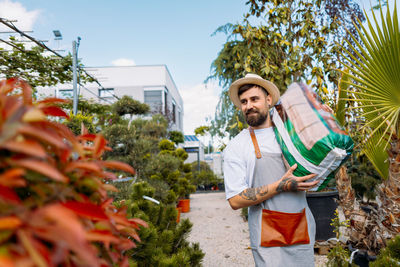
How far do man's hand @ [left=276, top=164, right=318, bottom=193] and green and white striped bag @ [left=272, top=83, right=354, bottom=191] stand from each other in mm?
30

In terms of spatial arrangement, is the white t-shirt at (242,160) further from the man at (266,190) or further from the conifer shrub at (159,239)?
the conifer shrub at (159,239)

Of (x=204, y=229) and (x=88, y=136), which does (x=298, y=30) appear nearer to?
(x=204, y=229)

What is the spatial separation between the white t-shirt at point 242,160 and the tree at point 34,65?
23.0ft

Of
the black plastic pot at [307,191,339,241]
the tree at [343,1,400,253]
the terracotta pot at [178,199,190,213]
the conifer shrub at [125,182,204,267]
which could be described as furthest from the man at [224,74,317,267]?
the terracotta pot at [178,199,190,213]

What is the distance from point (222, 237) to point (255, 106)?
403cm

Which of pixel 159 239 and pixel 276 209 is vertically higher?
pixel 276 209

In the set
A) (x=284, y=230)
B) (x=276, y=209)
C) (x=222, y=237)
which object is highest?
(x=276, y=209)

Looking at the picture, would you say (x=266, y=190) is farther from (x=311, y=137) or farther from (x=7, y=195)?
(x=7, y=195)

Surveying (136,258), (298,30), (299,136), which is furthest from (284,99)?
(298,30)

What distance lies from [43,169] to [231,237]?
5282mm

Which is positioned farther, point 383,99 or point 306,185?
point 383,99

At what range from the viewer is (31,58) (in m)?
7.52

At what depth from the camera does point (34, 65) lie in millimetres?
7891

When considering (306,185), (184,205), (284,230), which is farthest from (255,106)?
(184,205)
